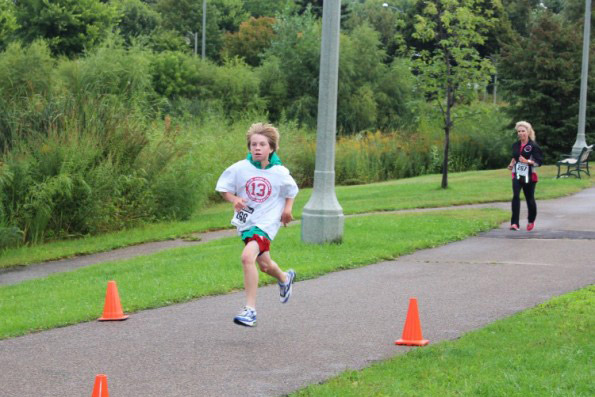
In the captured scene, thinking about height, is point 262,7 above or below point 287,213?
above

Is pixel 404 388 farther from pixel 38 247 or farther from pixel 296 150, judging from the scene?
pixel 296 150

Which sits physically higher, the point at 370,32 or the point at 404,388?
the point at 370,32

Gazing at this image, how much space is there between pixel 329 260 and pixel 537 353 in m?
5.61

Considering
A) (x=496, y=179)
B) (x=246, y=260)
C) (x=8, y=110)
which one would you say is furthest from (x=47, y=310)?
(x=496, y=179)

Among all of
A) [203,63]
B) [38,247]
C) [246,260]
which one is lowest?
[38,247]

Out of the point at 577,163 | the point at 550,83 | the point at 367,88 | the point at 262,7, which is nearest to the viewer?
the point at 577,163

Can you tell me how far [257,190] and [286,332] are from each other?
4.16 ft

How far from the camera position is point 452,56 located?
78.8ft

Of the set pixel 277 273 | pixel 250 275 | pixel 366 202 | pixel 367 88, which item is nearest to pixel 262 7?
pixel 367 88

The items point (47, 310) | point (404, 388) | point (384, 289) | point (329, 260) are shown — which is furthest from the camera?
point (329, 260)

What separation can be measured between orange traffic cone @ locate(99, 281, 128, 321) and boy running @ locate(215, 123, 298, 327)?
1386 mm

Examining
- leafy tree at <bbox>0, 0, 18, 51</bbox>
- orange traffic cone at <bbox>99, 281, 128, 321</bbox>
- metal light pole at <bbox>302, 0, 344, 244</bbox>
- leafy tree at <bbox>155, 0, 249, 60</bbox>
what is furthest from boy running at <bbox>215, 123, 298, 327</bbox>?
leafy tree at <bbox>155, 0, 249, 60</bbox>

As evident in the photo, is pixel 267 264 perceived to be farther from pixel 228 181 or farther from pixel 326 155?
pixel 326 155

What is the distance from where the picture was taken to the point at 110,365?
7004 millimetres
